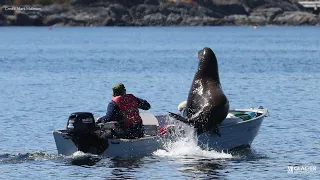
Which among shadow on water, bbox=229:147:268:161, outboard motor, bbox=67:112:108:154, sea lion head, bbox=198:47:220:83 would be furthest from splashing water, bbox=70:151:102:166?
sea lion head, bbox=198:47:220:83

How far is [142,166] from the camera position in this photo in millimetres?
27625

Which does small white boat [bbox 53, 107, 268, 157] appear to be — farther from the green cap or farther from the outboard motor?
the green cap

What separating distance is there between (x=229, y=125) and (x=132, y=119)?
2999mm

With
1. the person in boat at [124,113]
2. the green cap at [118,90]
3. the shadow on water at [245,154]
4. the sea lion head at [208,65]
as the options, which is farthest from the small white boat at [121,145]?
the sea lion head at [208,65]

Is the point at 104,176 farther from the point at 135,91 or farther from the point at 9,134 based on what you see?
the point at 135,91

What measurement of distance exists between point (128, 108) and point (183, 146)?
6.65 feet

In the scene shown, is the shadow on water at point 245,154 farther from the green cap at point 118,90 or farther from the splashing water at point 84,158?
the splashing water at point 84,158

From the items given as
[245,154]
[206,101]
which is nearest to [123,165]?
[206,101]

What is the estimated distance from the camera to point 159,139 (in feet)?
93.9

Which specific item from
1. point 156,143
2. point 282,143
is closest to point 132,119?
point 156,143

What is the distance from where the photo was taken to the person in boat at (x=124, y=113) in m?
28.5

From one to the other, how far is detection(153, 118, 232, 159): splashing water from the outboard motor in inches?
68.3

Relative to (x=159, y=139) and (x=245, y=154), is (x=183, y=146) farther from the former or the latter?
(x=245, y=154)

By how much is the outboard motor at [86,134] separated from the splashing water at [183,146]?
5.69 feet
